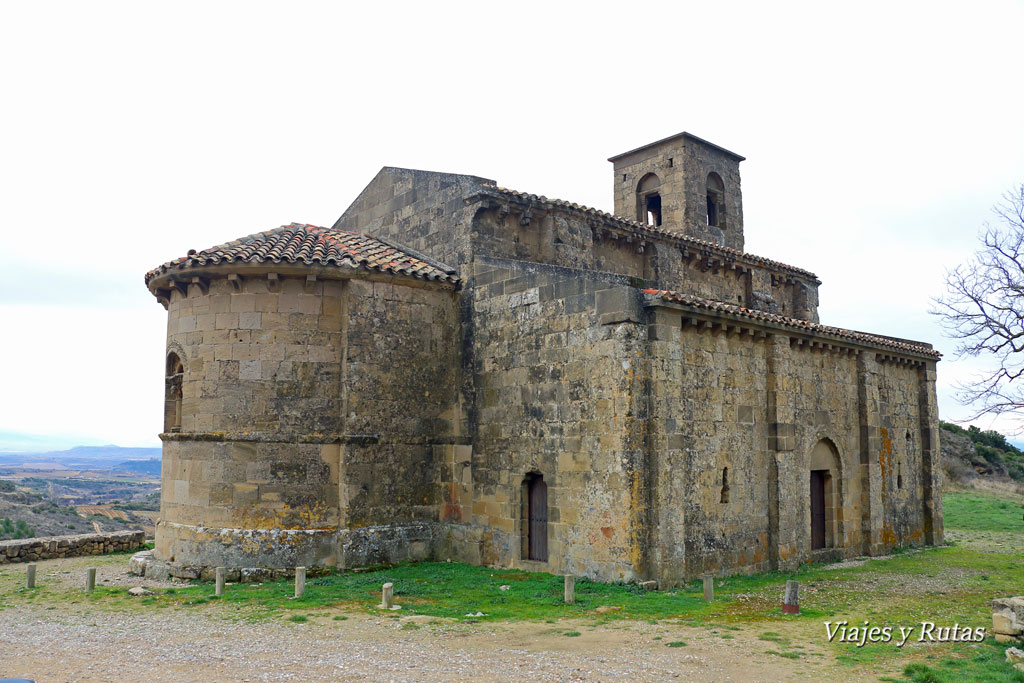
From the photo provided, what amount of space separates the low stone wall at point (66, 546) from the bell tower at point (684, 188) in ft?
50.5

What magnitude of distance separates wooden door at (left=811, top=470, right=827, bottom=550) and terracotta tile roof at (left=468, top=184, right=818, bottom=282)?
5.83 m

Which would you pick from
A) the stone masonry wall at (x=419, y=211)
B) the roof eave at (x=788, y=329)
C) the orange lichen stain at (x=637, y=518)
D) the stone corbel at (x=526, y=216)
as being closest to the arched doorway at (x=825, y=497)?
the roof eave at (x=788, y=329)

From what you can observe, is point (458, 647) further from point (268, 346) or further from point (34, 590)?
point (34, 590)

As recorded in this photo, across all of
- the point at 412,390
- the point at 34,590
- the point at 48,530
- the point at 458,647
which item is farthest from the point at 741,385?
the point at 48,530

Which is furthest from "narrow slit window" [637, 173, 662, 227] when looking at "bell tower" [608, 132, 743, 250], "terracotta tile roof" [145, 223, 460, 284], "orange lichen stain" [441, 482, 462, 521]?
"orange lichen stain" [441, 482, 462, 521]

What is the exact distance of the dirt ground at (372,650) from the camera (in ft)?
24.7

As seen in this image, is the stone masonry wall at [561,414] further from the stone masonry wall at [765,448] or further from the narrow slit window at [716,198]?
the narrow slit window at [716,198]

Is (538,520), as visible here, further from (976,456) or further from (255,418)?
(976,456)

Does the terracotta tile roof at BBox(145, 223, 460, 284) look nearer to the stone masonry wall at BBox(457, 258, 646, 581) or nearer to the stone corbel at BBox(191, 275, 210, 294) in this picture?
the stone corbel at BBox(191, 275, 210, 294)

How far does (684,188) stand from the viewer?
2250 cm

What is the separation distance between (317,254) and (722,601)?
28.2 ft

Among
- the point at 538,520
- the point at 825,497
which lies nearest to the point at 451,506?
the point at 538,520

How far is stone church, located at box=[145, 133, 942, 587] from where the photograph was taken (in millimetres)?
11953

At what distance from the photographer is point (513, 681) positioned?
23.8 feet
